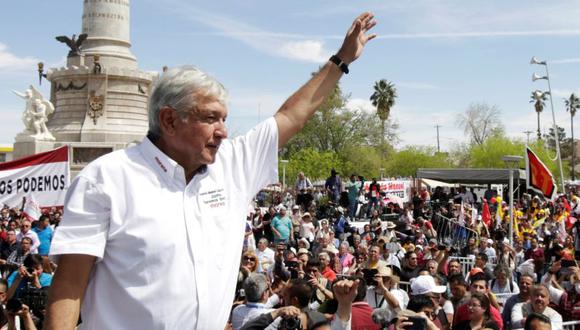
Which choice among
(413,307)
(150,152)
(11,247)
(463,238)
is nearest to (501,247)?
(463,238)

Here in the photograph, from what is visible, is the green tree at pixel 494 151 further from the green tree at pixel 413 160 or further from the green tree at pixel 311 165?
the green tree at pixel 311 165

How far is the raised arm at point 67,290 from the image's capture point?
6.56 feet

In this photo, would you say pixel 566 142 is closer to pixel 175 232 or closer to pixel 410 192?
pixel 410 192

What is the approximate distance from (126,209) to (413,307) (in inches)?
177

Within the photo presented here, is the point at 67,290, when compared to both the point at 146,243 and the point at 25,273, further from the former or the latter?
the point at 25,273

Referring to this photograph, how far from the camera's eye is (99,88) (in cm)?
3547

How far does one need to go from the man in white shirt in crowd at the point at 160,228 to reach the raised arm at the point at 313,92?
1.19 ft

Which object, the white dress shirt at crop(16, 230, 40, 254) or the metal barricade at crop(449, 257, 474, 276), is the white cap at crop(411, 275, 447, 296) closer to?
the metal barricade at crop(449, 257, 474, 276)

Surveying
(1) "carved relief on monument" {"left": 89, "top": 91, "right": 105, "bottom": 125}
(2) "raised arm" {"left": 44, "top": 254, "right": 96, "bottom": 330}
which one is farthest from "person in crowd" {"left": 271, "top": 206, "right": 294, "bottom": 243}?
(1) "carved relief on monument" {"left": 89, "top": 91, "right": 105, "bottom": 125}

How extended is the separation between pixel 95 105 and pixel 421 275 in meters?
30.6

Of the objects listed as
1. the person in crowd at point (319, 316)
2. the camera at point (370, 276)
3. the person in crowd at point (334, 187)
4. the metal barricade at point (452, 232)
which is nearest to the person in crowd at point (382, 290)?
the camera at point (370, 276)

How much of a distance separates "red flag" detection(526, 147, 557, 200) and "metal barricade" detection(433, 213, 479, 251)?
7.36 feet

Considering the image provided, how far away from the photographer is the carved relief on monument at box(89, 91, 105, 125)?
35250 millimetres

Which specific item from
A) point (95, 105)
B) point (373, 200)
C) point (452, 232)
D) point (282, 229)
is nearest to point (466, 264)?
point (282, 229)
